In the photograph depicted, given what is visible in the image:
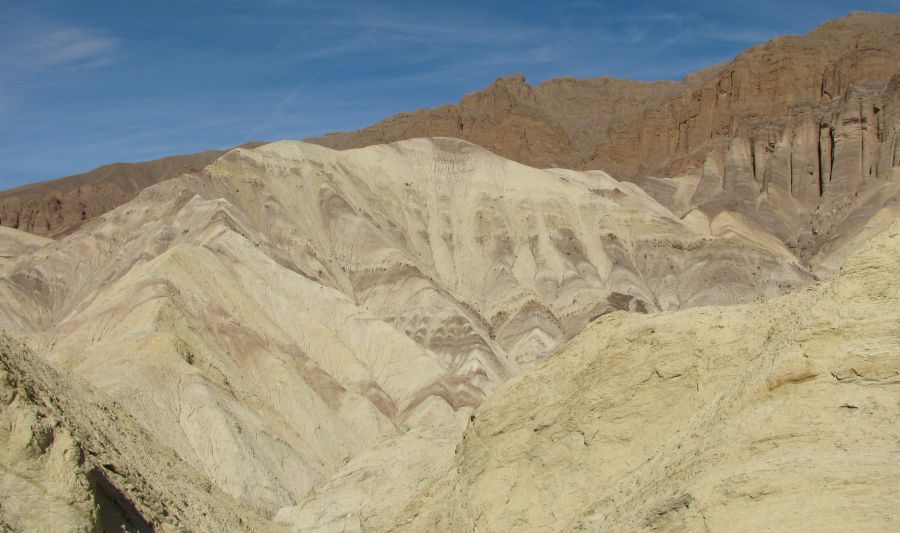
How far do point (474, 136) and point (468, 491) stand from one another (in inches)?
4704

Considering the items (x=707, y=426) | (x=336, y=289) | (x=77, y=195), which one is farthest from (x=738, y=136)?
(x=707, y=426)

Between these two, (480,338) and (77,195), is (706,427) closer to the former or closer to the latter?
(480,338)

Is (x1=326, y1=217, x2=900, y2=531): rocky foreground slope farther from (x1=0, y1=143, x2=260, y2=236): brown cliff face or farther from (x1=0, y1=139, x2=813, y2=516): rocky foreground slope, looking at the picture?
(x1=0, y1=143, x2=260, y2=236): brown cliff face

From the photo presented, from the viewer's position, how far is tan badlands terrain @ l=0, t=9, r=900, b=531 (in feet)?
44.3


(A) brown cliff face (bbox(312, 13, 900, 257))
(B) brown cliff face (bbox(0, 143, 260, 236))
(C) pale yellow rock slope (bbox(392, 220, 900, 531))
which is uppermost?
(B) brown cliff face (bbox(0, 143, 260, 236))

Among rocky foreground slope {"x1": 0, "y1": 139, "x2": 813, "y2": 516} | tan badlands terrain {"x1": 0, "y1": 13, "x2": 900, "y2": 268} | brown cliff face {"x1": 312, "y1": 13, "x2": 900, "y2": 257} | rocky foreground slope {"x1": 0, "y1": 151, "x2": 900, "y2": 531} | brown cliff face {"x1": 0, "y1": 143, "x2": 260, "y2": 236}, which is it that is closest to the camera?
rocky foreground slope {"x1": 0, "y1": 151, "x2": 900, "y2": 531}

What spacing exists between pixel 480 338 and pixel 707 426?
52.5 m

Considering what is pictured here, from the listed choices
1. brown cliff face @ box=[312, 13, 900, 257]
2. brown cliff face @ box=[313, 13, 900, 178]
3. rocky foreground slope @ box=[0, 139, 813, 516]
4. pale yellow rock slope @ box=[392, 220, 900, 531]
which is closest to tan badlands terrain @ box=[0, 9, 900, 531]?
pale yellow rock slope @ box=[392, 220, 900, 531]

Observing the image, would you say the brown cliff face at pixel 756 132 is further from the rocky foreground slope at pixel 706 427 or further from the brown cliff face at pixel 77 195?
the rocky foreground slope at pixel 706 427

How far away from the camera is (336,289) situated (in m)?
68.4

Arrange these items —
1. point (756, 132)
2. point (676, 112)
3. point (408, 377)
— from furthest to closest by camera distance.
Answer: point (676, 112)
point (756, 132)
point (408, 377)

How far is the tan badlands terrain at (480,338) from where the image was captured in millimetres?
13508

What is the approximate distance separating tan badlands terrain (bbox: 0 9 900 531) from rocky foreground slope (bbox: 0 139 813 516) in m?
0.23

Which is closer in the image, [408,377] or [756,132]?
[408,377]
